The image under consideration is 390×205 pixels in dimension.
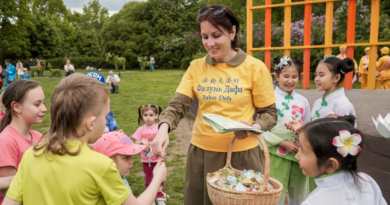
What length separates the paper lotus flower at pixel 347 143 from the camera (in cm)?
153

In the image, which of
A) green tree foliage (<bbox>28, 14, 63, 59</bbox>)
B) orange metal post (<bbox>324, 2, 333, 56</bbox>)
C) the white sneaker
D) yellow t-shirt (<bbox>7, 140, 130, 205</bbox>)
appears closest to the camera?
yellow t-shirt (<bbox>7, 140, 130, 205</bbox>)

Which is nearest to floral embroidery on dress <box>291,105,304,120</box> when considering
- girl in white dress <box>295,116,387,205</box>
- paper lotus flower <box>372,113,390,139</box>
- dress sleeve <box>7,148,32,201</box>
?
paper lotus flower <box>372,113,390,139</box>

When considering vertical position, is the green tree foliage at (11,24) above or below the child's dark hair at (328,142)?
above

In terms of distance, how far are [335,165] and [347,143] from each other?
134 millimetres

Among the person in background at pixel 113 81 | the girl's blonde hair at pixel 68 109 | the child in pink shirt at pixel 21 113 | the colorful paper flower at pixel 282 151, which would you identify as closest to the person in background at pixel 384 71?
the colorful paper flower at pixel 282 151

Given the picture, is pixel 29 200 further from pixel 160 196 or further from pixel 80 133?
pixel 160 196

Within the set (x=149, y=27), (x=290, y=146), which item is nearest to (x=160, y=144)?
(x=290, y=146)

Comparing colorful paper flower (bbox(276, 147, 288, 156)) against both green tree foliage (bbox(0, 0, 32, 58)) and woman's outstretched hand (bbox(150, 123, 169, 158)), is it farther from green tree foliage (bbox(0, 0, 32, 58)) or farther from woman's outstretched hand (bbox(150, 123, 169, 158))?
green tree foliage (bbox(0, 0, 32, 58))

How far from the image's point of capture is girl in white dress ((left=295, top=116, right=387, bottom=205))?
1515 mm

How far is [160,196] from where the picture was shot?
12.0ft

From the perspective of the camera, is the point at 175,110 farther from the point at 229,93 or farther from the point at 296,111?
the point at 296,111

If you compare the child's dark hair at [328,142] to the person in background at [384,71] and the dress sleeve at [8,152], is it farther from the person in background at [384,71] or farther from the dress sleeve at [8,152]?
the person in background at [384,71]

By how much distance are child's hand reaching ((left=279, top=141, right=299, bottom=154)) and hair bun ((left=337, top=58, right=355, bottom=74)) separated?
2.77 feet

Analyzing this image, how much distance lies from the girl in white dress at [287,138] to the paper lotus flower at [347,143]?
1.22 metres
